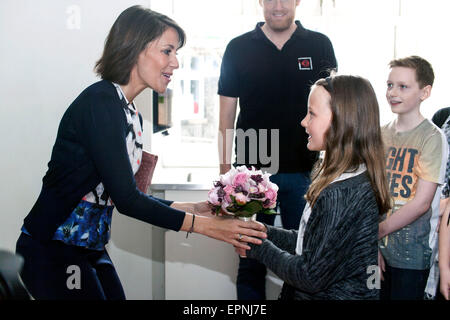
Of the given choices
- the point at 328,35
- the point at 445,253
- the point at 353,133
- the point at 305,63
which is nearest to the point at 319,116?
the point at 353,133

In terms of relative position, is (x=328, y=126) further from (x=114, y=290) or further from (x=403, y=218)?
(x=114, y=290)

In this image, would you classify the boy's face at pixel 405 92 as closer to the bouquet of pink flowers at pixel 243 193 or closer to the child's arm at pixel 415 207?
the child's arm at pixel 415 207

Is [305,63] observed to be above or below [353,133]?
above

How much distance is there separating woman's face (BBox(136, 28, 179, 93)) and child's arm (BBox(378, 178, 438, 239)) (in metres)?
1.09

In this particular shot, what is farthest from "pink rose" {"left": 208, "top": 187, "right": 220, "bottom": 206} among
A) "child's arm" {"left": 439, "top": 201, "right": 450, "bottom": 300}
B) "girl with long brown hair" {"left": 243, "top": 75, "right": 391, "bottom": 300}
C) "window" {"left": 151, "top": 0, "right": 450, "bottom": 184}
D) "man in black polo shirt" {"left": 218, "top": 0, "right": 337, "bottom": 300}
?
"window" {"left": 151, "top": 0, "right": 450, "bottom": 184}

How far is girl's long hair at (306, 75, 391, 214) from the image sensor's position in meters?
1.62

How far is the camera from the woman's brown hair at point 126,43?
179cm

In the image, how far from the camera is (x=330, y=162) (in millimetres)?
1660

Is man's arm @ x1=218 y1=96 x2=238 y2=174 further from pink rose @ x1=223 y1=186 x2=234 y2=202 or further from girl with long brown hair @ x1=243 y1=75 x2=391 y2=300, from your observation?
girl with long brown hair @ x1=243 y1=75 x2=391 y2=300

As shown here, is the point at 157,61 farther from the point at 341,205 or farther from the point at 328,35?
the point at 328,35

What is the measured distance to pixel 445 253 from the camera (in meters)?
2.01

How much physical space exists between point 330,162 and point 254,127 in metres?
0.95

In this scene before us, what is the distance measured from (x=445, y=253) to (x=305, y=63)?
1.14m

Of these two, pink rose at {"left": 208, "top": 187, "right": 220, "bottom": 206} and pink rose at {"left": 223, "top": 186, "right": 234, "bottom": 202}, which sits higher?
pink rose at {"left": 223, "top": 186, "right": 234, "bottom": 202}
